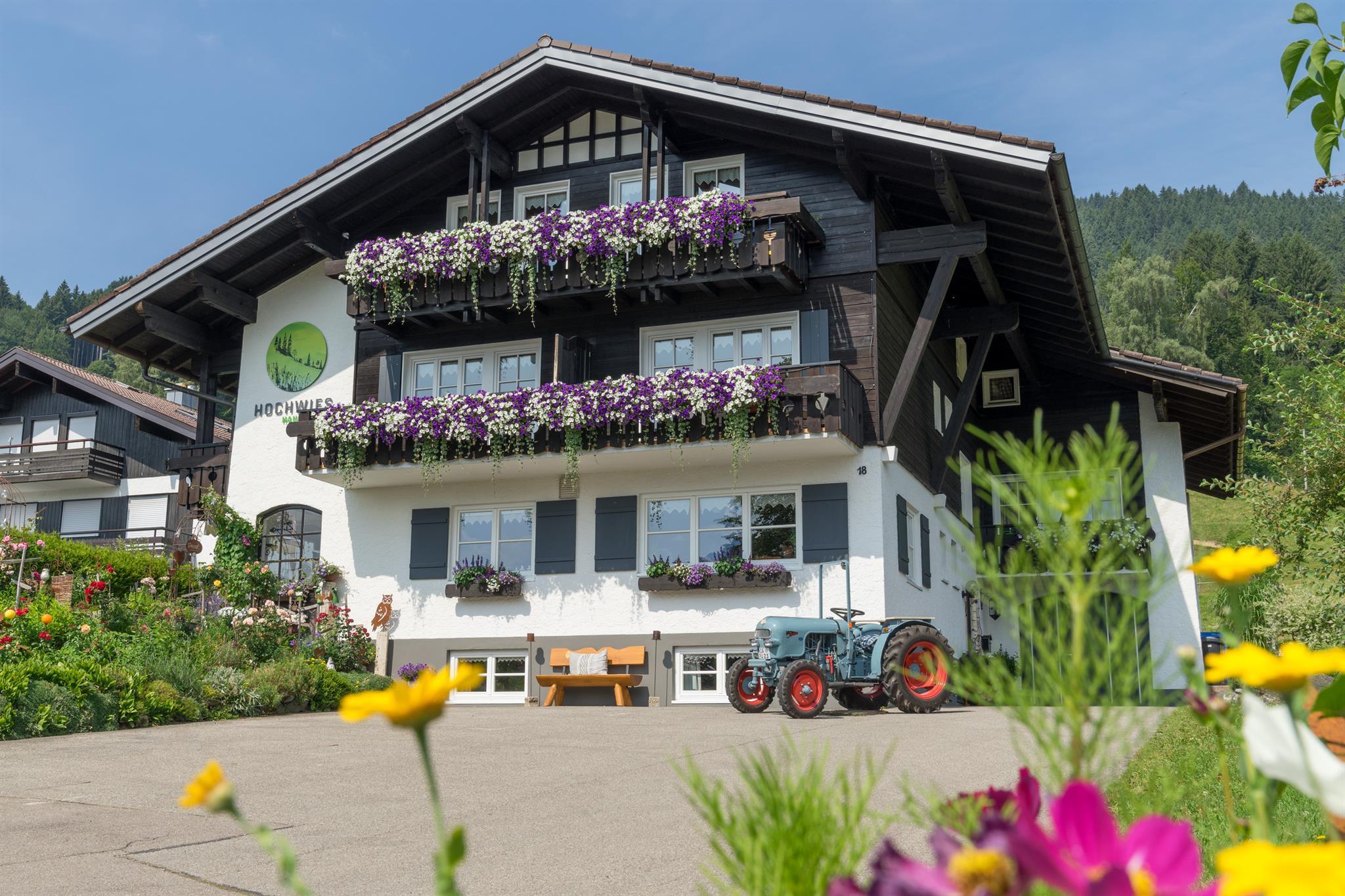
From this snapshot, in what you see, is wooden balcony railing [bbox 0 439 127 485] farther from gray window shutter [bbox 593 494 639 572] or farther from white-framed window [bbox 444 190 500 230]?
gray window shutter [bbox 593 494 639 572]

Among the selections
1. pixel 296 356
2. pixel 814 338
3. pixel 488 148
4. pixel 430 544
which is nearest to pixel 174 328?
pixel 296 356

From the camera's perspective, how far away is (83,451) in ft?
108

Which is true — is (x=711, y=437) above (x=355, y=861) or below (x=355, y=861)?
above

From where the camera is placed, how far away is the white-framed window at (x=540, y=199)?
60.0ft

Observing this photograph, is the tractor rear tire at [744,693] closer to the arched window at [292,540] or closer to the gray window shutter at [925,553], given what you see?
the gray window shutter at [925,553]

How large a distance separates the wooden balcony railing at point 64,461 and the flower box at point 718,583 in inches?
849

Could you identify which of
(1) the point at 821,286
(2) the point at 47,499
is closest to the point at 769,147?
(1) the point at 821,286

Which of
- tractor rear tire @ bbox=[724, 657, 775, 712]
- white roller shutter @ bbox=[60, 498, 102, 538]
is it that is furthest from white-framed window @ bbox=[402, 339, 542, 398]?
white roller shutter @ bbox=[60, 498, 102, 538]

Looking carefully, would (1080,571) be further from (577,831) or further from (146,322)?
(146,322)

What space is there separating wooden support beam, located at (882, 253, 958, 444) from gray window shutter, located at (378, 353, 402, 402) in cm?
729

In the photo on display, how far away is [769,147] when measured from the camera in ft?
56.3

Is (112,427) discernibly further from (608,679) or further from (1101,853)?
(1101,853)

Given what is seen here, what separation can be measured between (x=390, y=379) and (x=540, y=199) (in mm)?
3503

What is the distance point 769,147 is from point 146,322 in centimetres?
1030
